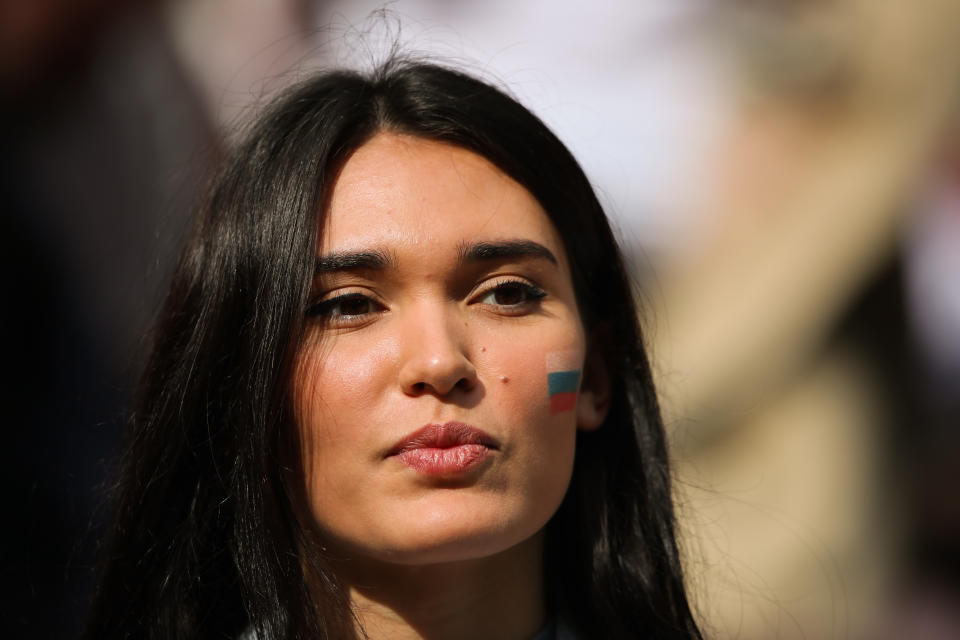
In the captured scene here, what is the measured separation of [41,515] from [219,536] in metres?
1.68

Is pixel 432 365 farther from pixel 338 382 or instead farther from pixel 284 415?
pixel 284 415

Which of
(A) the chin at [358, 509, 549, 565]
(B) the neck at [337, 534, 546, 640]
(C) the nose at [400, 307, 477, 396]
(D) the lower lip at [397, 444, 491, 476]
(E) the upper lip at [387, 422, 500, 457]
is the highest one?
(C) the nose at [400, 307, 477, 396]

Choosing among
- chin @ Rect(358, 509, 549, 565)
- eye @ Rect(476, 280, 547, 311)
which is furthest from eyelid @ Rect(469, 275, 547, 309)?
chin @ Rect(358, 509, 549, 565)

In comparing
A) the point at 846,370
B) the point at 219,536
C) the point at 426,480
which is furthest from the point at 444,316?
the point at 846,370

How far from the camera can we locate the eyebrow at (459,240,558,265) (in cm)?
203

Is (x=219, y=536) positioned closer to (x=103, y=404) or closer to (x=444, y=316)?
(x=444, y=316)

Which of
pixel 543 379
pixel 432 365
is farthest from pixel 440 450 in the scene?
pixel 543 379

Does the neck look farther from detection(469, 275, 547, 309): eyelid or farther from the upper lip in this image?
detection(469, 275, 547, 309): eyelid

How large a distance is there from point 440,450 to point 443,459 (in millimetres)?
19

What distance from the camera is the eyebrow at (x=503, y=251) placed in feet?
6.66

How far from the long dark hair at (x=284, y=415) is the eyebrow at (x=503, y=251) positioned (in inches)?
5.4

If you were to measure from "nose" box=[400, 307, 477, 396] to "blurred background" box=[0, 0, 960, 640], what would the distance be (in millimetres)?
2792

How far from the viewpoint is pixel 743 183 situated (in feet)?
17.8

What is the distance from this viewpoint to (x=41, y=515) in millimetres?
3551
